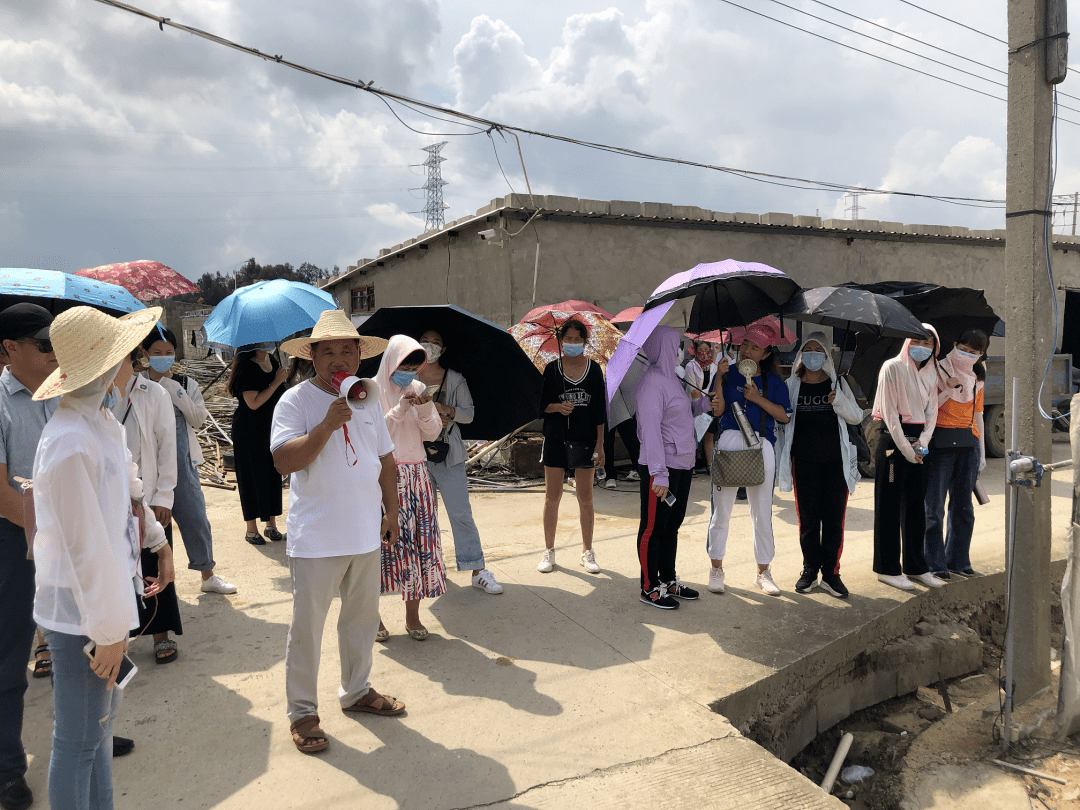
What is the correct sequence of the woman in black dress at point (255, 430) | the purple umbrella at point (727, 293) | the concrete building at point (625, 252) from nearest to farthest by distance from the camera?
the purple umbrella at point (727, 293) → the woman in black dress at point (255, 430) → the concrete building at point (625, 252)

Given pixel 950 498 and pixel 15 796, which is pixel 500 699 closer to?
pixel 15 796

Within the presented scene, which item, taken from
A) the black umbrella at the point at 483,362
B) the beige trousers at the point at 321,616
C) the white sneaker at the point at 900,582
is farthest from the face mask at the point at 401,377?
the white sneaker at the point at 900,582

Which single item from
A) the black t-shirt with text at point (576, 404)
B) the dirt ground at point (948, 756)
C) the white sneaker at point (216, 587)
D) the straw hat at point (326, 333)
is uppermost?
the straw hat at point (326, 333)

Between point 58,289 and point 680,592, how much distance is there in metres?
4.18

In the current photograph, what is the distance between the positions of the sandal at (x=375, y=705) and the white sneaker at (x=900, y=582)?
3.81 metres

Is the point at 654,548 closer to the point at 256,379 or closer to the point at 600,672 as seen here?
the point at 600,672

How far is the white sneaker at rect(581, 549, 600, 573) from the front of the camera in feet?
17.6

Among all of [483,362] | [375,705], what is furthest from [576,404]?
[375,705]

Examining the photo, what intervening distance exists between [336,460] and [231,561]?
10.6ft

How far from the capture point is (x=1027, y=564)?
12.0ft

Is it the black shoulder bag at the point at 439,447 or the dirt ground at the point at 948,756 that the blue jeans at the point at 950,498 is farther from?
the black shoulder bag at the point at 439,447

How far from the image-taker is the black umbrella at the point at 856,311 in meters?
4.48

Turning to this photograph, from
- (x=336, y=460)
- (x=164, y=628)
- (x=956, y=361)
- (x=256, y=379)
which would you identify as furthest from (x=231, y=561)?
(x=956, y=361)

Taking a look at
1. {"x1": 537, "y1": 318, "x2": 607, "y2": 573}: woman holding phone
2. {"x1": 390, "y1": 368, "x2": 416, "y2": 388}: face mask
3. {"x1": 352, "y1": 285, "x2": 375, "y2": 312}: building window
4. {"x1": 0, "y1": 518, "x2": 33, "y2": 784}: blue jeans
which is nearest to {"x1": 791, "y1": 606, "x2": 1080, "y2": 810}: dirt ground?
{"x1": 537, "y1": 318, "x2": 607, "y2": 573}: woman holding phone
